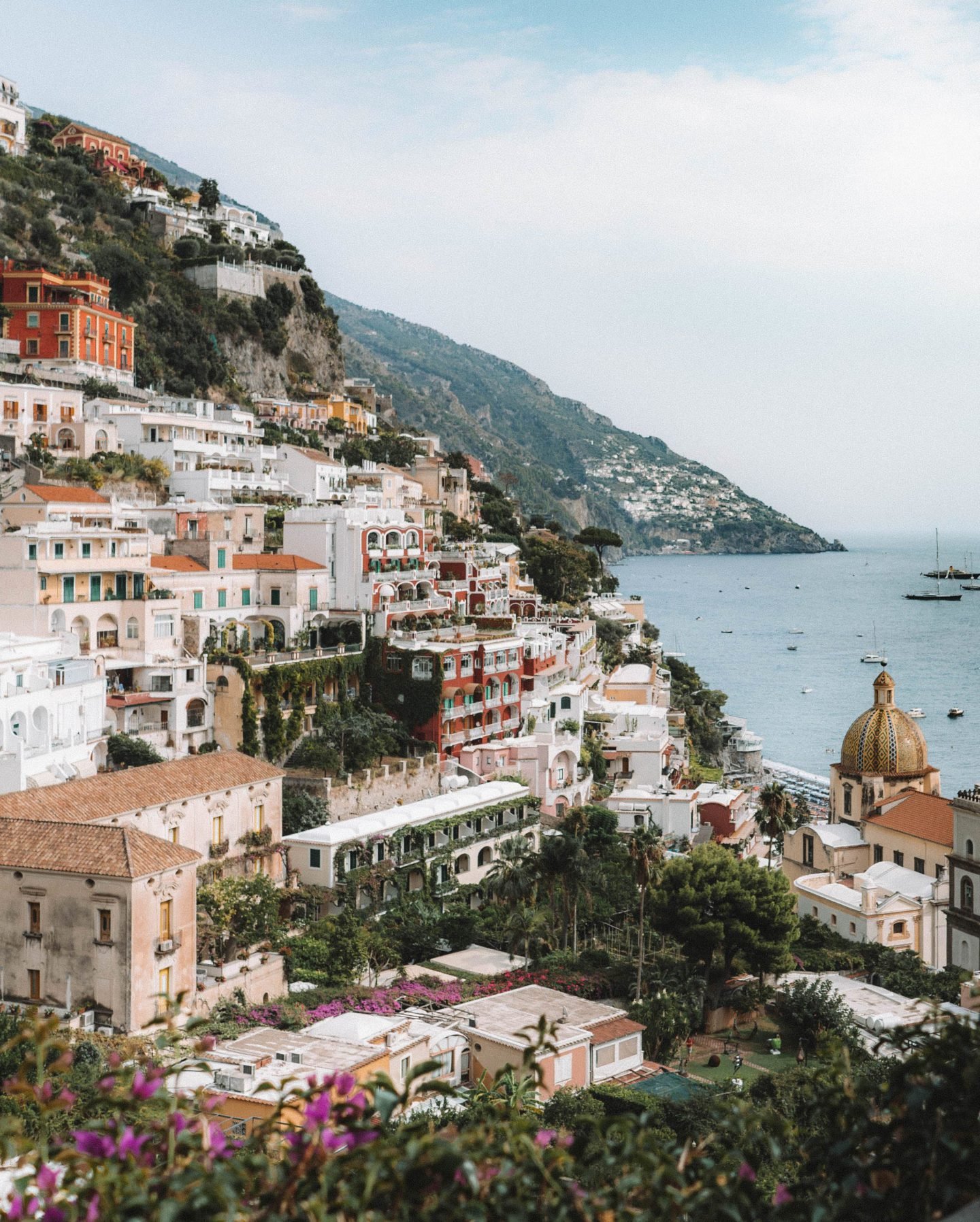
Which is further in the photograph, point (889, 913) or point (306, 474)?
point (306, 474)

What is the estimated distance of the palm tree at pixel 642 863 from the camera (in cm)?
3198

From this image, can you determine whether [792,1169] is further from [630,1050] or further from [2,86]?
[2,86]

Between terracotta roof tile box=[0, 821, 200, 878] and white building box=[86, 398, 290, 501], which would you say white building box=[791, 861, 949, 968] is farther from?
white building box=[86, 398, 290, 501]

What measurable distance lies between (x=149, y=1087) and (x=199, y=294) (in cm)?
7701

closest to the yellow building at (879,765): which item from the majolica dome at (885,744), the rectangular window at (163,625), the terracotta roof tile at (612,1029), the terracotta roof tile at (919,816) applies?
the majolica dome at (885,744)

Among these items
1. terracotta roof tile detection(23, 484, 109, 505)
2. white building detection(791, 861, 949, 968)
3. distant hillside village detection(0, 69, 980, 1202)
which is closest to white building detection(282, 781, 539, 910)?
distant hillside village detection(0, 69, 980, 1202)

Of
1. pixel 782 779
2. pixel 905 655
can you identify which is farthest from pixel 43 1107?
pixel 905 655

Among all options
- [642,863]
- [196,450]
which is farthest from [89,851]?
[196,450]

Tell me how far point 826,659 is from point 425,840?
297 ft

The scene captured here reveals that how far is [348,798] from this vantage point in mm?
40281

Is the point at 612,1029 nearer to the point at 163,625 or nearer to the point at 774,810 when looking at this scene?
the point at 774,810

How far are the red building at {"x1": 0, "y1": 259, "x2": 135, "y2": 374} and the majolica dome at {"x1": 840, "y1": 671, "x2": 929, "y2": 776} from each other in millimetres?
38693

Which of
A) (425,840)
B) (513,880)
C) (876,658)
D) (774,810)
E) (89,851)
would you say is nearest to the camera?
(89,851)

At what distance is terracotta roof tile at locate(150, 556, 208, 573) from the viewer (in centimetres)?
4381
